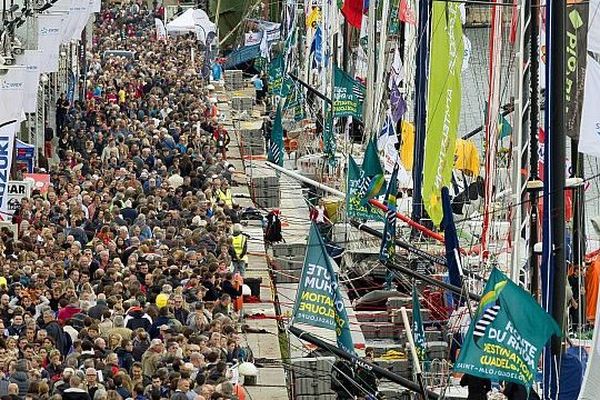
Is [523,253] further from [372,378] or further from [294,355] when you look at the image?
[294,355]

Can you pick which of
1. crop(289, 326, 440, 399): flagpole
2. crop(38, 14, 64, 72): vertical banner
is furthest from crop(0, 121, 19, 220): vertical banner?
crop(289, 326, 440, 399): flagpole

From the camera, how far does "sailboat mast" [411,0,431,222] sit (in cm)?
3077

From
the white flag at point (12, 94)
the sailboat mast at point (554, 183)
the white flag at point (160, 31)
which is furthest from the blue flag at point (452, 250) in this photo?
the white flag at point (160, 31)

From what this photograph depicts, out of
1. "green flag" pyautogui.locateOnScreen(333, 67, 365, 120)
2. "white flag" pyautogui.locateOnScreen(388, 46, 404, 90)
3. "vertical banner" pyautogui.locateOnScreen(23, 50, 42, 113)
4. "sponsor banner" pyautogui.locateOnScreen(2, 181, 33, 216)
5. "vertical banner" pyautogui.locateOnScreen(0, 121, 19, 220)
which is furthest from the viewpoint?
"green flag" pyautogui.locateOnScreen(333, 67, 365, 120)

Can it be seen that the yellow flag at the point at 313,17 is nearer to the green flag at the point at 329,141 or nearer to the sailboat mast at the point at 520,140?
the green flag at the point at 329,141

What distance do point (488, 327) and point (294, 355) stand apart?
422 inches

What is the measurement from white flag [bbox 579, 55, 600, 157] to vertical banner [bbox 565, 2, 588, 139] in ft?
7.16

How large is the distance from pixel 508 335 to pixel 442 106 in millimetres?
9899

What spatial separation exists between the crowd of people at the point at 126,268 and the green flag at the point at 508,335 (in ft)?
10.8

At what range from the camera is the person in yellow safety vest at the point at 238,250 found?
98.7ft

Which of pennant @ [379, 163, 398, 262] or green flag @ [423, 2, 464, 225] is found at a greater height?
green flag @ [423, 2, 464, 225]

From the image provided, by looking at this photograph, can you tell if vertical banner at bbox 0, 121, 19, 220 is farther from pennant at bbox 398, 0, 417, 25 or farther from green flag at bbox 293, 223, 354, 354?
green flag at bbox 293, 223, 354, 354

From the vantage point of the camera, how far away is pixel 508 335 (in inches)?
668

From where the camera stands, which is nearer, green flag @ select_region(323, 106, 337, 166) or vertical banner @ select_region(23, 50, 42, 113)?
vertical banner @ select_region(23, 50, 42, 113)
